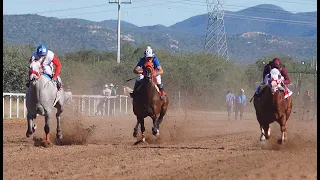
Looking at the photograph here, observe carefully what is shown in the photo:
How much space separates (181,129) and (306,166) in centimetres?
962

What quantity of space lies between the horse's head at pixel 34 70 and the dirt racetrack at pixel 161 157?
61.9 inches

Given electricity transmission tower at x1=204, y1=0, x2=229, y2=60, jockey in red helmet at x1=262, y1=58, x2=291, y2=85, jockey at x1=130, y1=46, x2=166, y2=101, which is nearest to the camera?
jockey in red helmet at x1=262, y1=58, x2=291, y2=85

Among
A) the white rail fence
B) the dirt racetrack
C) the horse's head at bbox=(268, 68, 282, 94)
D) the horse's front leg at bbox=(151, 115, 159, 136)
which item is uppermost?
the horse's head at bbox=(268, 68, 282, 94)

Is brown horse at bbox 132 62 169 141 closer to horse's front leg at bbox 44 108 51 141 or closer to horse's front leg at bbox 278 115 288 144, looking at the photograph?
horse's front leg at bbox 44 108 51 141

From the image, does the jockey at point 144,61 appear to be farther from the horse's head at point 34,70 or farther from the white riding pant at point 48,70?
the horse's head at point 34,70

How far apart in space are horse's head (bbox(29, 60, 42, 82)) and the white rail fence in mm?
14594

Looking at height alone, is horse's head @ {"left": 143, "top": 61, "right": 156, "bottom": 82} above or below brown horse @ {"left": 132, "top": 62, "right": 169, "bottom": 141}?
above

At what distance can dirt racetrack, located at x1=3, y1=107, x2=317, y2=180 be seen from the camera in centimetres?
1491

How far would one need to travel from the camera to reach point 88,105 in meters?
45.3

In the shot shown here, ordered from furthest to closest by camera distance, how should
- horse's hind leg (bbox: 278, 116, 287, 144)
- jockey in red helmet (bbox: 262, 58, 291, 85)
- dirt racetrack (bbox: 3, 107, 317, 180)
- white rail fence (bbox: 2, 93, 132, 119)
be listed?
white rail fence (bbox: 2, 93, 132, 119) < jockey in red helmet (bbox: 262, 58, 291, 85) < horse's hind leg (bbox: 278, 116, 287, 144) < dirt racetrack (bbox: 3, 107, 317, 180)

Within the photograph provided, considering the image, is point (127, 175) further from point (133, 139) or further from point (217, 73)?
point (217, 73)

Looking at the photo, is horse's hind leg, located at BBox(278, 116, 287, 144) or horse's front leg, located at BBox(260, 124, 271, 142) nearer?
horse's hind leg, located at BBox(278, 116, 287, 144)

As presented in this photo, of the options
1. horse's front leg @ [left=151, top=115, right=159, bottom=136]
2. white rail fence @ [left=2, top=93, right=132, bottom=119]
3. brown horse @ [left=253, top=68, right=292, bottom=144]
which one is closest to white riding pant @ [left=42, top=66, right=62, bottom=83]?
horse's front leg @ [left=151, top=115, right=159, bottom=136]

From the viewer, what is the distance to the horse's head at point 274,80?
2066 cm
